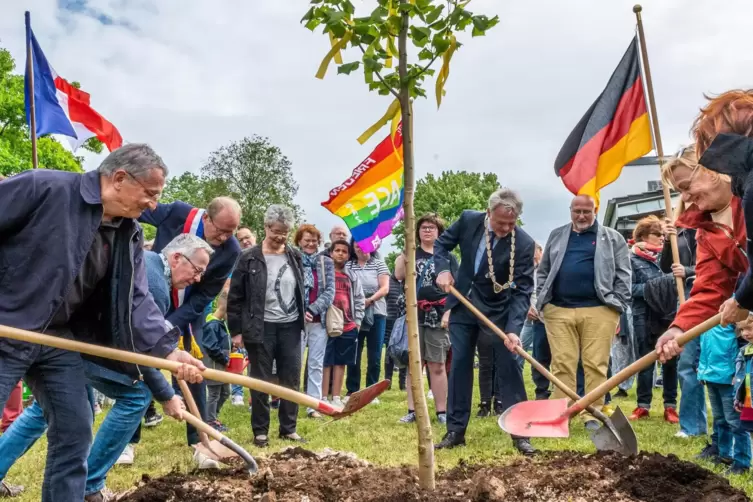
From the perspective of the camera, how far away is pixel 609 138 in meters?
7.36

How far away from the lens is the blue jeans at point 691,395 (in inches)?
265

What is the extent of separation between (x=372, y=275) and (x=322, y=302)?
6.78 feet

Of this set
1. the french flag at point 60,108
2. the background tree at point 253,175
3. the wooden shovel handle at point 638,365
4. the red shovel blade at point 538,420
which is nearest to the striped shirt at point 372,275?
the french flag at point 60,108

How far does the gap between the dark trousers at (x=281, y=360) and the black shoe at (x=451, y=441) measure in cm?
143

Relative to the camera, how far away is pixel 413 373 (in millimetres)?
3963

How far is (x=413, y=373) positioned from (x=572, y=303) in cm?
372

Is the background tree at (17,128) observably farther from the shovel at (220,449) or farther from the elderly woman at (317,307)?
the shovel at (220,449)

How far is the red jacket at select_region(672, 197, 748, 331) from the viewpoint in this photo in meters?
3.93

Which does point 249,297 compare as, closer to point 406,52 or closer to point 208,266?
point 208,266

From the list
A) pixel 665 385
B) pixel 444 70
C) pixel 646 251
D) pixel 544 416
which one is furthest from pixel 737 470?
pixel 646 251

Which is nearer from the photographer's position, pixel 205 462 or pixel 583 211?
pixel 205 462

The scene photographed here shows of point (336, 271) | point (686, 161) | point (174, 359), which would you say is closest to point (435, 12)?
point (686, 161)

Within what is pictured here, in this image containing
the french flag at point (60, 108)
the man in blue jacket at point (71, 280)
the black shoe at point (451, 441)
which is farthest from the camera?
the french flag at point (60, 108)

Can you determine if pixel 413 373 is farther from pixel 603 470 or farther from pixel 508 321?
pixel 508 321
